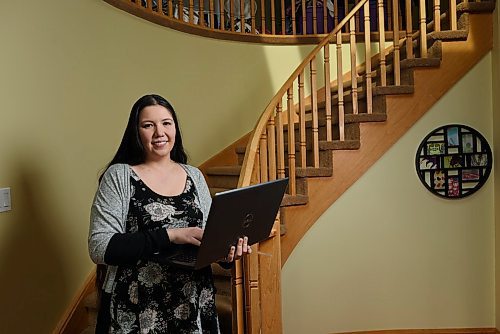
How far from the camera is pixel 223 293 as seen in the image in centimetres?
325

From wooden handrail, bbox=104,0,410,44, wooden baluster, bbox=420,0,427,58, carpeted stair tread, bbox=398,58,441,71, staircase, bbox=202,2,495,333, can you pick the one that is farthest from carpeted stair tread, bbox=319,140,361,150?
wooden handrail, bbox=104,0,410,44

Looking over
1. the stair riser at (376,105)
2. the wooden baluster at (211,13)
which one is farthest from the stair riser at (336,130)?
the wooden baluster at (211,13)

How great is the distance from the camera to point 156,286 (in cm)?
190

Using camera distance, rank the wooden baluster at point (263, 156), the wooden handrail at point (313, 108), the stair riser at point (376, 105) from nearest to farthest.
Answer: the wooden handrail at point (313, 108) → the wooden baluster at point (263, 156) → the stair riser at point (376, 105)

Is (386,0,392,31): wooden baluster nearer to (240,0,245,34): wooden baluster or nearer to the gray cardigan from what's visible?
(240,0,245,34): wooden baluster

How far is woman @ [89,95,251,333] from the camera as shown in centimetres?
185

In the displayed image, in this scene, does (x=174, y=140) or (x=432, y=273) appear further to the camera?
(x=432, y=273)

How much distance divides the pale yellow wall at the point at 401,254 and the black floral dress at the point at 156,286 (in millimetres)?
1738

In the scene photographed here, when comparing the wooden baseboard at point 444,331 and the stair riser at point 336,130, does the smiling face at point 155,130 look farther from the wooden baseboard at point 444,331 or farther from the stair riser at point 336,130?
the wooden baseboard at point 444,331

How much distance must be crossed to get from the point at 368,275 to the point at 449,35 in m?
1.54

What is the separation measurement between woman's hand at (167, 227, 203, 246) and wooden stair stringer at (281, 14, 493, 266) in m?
1.78

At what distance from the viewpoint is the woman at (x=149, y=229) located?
185 centimetres

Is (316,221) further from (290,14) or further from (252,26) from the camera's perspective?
(290,14)

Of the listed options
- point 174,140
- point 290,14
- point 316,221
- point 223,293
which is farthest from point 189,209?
point 290,14
